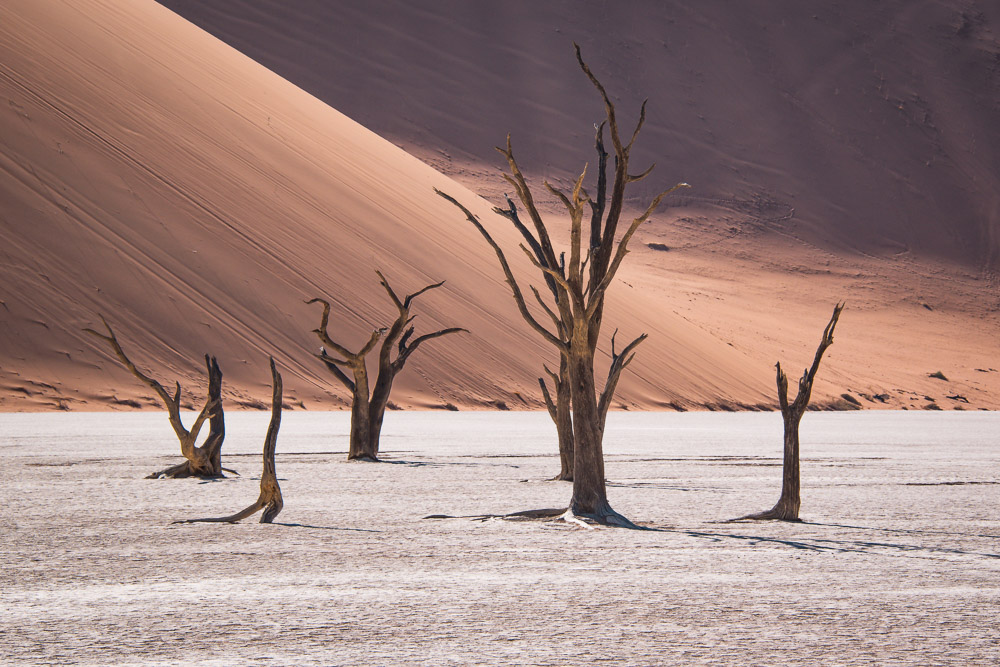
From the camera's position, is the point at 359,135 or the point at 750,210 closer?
the point at 359,135

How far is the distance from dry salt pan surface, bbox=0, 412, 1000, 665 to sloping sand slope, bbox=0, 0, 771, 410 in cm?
1447

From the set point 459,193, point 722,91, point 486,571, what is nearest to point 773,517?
point 486,571

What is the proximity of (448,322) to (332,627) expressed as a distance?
26146 millimetres

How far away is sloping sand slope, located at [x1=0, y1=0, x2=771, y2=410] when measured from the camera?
25812 millimetres

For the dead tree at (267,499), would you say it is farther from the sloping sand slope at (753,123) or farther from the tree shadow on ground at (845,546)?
the sloping sand slope at (753,123)

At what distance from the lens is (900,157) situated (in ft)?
226

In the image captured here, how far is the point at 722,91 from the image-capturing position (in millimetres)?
72562

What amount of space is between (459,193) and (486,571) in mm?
34425

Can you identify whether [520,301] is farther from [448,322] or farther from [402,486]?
[448,322]

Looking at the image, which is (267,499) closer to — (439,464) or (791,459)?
(791,459)

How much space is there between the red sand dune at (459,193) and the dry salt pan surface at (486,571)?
1554 cm

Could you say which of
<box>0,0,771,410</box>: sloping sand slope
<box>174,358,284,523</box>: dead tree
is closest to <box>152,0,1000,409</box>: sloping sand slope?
<box>0,0,771,410</box>: sloping sand slope

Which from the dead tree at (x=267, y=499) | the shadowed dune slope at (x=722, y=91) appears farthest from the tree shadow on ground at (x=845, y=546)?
the shadowed dune slope at (x=722, y=91)

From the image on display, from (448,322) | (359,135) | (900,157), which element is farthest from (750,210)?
(448,322)
